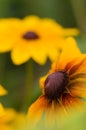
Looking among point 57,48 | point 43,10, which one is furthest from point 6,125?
point 43,10

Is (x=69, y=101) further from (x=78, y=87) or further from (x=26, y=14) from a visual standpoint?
(x=26, y=14)

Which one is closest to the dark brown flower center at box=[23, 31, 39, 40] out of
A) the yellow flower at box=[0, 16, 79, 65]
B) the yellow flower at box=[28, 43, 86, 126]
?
the yellow flower at box=[0, 16, 79, 65]

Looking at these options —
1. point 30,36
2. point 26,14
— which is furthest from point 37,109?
point 26,14

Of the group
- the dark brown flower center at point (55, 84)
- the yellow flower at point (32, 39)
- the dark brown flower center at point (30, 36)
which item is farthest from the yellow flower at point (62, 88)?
the dark brown flower center at point (30, 36)

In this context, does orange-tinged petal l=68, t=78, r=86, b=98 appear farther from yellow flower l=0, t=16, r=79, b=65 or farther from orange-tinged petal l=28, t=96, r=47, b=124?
yellow flower l=0, t=16, r=79, b=65

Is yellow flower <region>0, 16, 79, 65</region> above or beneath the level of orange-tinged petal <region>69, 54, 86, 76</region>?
beneath

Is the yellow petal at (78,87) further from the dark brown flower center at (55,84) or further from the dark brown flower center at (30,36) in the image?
the dark brown flower center at (30,36)
